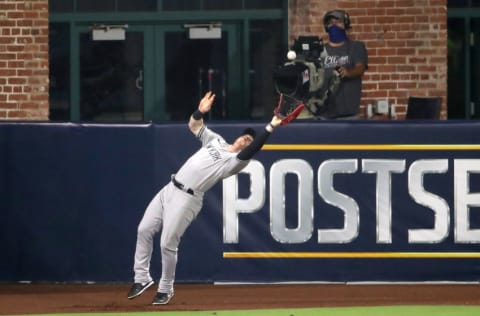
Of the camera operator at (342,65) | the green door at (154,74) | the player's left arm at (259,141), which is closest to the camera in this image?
the player's left arm at (259,141)

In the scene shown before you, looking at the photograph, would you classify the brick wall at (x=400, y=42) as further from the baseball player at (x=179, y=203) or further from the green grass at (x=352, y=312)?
the green grass at (x=352, y=312)

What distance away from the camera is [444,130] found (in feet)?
53.4

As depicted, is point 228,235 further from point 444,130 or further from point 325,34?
point 325,34

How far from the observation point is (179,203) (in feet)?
48.7

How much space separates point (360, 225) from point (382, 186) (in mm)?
441

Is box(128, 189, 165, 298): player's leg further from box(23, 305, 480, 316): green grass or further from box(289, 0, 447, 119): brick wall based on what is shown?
box(289, 0, 447, 119): brick wall

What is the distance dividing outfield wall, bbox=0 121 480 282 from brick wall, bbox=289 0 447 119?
3.41 m

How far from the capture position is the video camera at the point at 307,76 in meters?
17.3

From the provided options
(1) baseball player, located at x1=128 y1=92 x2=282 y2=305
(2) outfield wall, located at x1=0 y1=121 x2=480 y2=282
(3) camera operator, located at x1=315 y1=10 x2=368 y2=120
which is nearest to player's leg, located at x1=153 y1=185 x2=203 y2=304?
(1) baseball player, located at x1=128 y1=92 x2=282 y2=305

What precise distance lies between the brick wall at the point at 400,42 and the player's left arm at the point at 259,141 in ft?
17.6

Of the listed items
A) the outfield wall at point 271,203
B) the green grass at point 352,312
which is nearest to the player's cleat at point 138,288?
the green grass at point 352,312

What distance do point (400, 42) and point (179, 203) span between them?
567 cm

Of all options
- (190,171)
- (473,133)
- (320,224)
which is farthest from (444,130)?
(190,171)

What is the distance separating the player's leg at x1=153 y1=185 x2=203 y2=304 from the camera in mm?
14844
